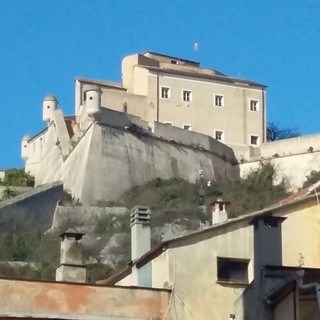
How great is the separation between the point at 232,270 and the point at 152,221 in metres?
37.1

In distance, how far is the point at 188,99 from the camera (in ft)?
263

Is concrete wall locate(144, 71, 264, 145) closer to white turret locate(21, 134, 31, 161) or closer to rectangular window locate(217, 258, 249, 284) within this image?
white turret locate(21, 134, 31, 161)

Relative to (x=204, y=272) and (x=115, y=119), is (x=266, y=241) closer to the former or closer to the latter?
(x=204, y=272)

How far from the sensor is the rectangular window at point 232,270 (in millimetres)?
21406

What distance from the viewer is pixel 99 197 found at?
2608 inches

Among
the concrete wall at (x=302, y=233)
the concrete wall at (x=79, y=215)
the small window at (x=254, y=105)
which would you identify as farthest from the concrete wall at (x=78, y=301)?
the small window at (x=254, y=105)

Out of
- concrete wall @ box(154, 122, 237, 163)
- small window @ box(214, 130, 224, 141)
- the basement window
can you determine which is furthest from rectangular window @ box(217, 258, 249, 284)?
small window @ box(214, 130, 224, 141)

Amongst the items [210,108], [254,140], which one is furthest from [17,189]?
[254,140]

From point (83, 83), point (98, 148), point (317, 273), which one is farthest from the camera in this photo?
point (83, 83)

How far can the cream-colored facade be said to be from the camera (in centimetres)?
7788

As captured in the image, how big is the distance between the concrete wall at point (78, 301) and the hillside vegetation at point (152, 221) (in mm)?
28299

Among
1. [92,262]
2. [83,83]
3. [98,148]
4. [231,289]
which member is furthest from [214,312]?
[83,83]

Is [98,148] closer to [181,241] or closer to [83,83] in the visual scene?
[83,83]

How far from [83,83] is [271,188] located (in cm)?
1499
